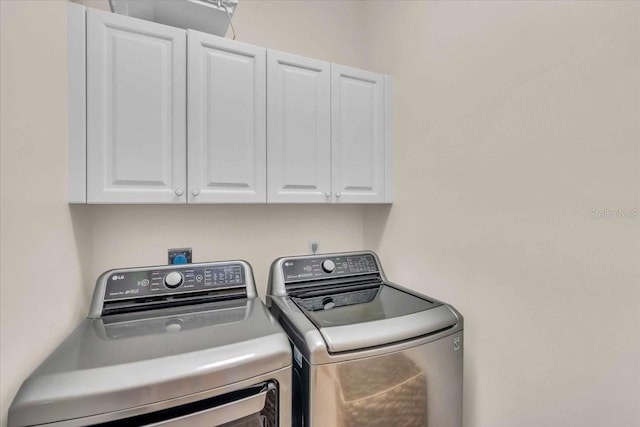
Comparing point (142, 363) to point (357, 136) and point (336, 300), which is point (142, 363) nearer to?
point (336, 300)

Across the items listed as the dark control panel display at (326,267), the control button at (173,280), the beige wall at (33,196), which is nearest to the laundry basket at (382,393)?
the dark control panel display at (326,267)

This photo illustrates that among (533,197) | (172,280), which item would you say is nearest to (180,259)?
(172,280)

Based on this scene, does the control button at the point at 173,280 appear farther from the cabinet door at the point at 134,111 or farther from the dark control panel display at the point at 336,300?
the dark control panel display at the point at 336,300

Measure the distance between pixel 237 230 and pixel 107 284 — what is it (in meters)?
0.63

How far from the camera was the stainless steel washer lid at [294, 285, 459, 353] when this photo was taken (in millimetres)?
929

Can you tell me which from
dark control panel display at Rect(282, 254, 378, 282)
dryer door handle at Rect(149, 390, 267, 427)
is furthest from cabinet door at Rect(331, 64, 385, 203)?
dryer door handle at Rect(149, 390, 267, 427)

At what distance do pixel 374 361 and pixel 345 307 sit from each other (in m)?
0.31

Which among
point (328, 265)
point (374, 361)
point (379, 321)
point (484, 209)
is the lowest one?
point (374, 361)

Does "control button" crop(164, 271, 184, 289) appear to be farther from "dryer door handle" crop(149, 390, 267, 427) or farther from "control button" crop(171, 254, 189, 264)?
"dryer door handle" crop(149, 390, 267, 427)

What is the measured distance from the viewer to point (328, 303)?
1.28m

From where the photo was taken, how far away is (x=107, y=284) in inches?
44.6

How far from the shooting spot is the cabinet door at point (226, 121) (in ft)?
4.04

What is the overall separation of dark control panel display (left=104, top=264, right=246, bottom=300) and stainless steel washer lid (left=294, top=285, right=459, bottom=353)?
0.32 metres

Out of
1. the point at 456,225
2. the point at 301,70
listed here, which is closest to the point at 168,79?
the point at 301,70
